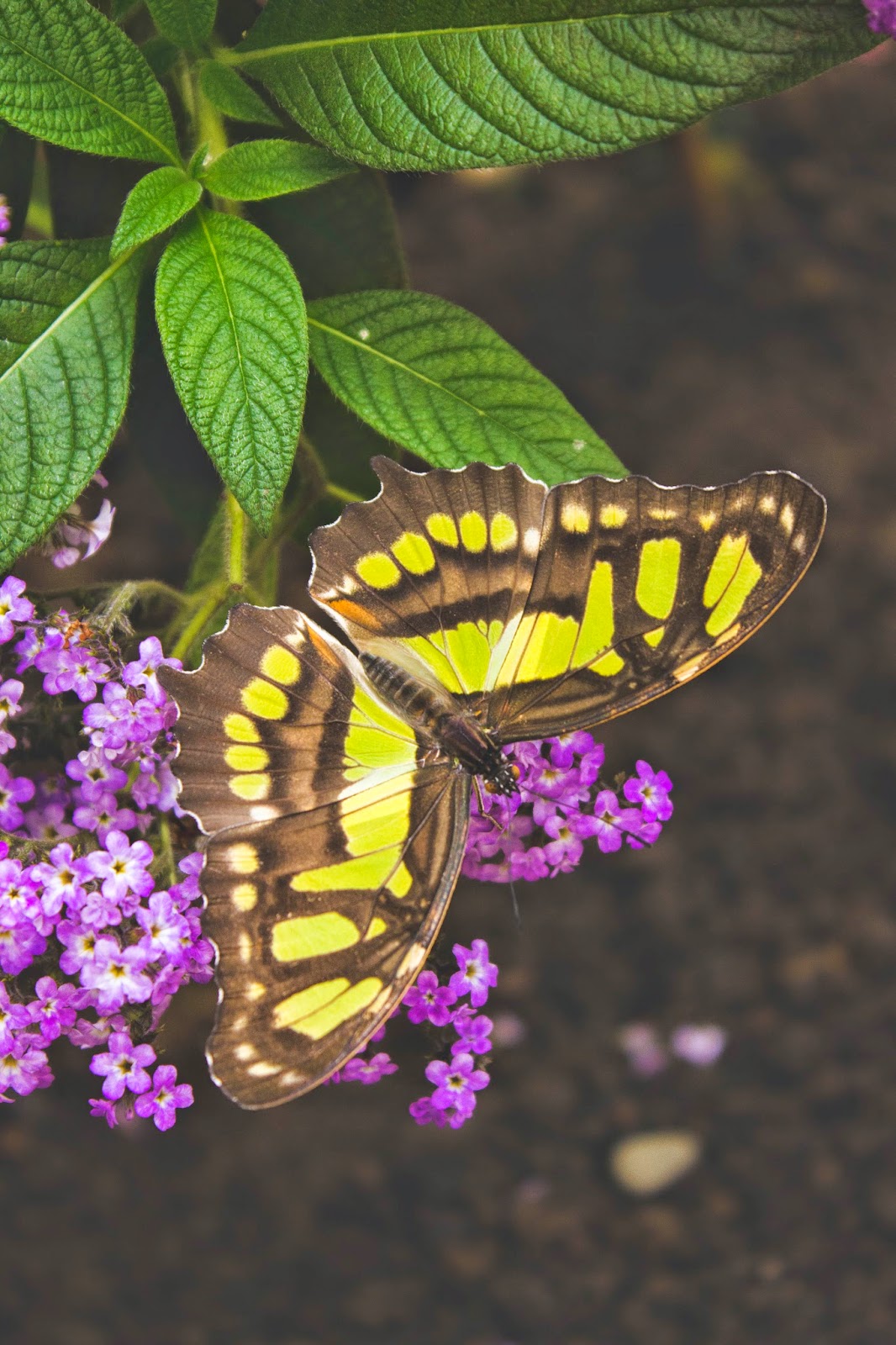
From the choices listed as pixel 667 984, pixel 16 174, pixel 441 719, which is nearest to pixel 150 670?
pixel 441 719

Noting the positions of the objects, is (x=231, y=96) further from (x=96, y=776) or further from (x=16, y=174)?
(x=96, y=776)

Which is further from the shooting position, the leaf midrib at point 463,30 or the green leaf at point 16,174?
the green leaf at point 16,174

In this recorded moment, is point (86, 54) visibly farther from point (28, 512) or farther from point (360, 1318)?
point (360, 1318)

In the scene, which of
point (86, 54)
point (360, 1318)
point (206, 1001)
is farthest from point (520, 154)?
point (360, 1318)

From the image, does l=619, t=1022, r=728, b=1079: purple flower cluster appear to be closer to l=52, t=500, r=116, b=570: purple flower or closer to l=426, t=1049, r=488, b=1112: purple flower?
l=426, t=1049, r=488, b=1112: purple flower

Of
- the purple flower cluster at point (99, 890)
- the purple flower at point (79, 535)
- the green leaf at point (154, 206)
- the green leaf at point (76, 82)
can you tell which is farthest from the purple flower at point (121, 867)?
the green leaf at point (76, 82)

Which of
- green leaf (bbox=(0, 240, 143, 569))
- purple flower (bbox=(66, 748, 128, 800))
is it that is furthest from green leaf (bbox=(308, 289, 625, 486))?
purple flower (bbox=(66, 748, 128, 800))

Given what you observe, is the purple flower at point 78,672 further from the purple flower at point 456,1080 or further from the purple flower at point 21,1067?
the purple flower at point 456,1080
